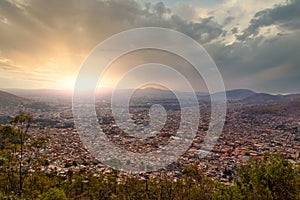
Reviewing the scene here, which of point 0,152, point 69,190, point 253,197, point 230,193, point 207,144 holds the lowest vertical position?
point 207,144

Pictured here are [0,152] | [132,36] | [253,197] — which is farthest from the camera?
[132,36]

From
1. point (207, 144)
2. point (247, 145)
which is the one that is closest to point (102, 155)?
point (207, 144)

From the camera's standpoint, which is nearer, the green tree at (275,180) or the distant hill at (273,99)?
the green tree at (275,180)

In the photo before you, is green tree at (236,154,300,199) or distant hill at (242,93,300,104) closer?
green tree at (236,154,300,199)

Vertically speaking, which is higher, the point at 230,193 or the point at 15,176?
the point at 15,176

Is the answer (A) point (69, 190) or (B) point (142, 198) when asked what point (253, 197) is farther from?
(A) point (69, 190)

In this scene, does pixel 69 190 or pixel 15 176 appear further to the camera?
pixel 69 190

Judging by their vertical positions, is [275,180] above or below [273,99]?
below

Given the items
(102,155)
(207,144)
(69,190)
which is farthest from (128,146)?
(69,190)

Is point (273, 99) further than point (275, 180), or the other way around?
point (273, 99)

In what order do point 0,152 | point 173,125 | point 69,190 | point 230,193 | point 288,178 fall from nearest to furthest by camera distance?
point 0,152 → point 288,178 → point 230,193 → point 69,190 → point 173,125
